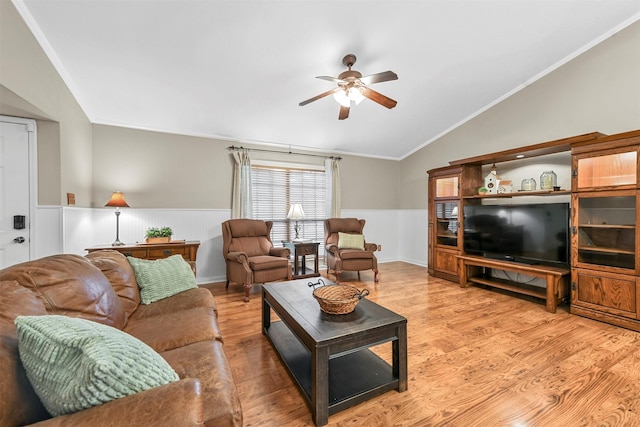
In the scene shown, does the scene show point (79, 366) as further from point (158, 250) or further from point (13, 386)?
point (158, 250)

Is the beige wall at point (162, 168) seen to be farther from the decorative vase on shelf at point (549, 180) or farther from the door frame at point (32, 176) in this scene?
the decorative vase on shelf at point (549, 180)

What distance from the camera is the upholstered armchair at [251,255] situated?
11.5 ft

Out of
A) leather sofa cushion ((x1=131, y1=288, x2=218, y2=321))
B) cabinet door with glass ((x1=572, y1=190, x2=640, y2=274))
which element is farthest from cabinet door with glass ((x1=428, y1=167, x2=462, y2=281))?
leather sofa cushion ((x1=131, y1=288, x2=218, y2=321))

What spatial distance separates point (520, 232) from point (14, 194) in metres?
5.54

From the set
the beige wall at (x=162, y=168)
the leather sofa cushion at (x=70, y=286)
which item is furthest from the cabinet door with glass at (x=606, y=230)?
the leather sofa cushion at (x=70, y=286)

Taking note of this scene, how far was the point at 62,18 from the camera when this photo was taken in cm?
215

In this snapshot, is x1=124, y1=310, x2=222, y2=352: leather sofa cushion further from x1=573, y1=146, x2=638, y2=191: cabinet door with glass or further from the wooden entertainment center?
x1=573, y1=146, x2=638, y2=191: cabinet door with glass

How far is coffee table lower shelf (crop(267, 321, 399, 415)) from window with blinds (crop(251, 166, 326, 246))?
2.88 metres

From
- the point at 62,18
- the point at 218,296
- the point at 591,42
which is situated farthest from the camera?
the point at 218,296

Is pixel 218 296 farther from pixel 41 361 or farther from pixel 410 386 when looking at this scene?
pixel 41 361

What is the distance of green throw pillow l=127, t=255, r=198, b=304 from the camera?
6.86 feet

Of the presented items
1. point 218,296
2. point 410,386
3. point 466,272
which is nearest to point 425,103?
point 466,272

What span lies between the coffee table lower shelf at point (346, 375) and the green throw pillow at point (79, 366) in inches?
38.1

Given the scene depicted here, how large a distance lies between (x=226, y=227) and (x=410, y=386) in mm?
3033
